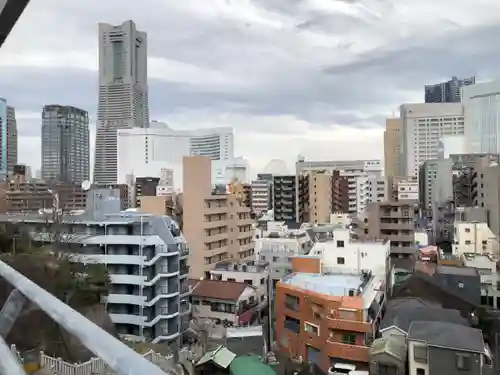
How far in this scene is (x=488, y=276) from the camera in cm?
704

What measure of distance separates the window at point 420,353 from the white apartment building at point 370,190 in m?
13.9

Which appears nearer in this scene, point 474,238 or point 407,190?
point 474,238

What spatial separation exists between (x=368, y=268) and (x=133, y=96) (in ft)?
92.3

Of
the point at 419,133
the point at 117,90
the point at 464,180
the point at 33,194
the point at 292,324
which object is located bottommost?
the point at 292,324

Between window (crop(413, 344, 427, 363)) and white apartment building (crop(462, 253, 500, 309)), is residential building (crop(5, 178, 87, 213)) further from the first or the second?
window (crop(413, 344, 427, 363))

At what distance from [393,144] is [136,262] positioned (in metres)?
24.3

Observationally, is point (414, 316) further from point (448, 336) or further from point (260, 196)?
point (260, 196)

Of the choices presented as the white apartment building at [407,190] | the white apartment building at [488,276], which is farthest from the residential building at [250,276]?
the white apartment building at [407,190]

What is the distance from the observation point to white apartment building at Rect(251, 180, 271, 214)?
68.4 feet

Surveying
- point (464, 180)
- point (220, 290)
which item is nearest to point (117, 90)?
point (464, 180)

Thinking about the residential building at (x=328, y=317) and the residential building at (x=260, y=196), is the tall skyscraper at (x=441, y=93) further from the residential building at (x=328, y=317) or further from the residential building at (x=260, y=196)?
the residential building at (x=328, y=317)

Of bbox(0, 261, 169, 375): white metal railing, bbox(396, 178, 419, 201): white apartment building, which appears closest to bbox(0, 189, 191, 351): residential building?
bbox(0, 261, 169, 375): white metal railing

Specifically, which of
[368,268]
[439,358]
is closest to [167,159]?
[368,268]

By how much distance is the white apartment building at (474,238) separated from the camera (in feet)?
29.9
